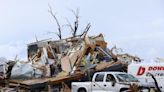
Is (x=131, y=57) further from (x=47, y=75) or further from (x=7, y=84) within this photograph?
(x=7, y=84)

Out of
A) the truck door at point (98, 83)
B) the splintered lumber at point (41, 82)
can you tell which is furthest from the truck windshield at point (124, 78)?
the splintered lumber at point (41, 82)

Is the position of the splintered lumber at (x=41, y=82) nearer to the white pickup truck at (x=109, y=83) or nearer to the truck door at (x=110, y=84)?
the white pickup truck at (x=109, y=83)

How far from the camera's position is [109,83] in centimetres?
2414

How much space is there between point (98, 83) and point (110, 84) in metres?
1.04

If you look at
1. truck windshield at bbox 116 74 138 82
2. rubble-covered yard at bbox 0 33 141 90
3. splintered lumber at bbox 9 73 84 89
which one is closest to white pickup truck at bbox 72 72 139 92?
truck windshield at bbox 116 74 138 82

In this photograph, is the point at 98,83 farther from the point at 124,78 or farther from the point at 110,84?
the point at 124,78

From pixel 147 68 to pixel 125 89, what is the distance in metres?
4.42

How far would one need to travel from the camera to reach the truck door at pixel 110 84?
23.6 meters

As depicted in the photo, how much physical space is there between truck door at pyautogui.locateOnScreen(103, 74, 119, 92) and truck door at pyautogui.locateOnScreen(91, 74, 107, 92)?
316 millimetres

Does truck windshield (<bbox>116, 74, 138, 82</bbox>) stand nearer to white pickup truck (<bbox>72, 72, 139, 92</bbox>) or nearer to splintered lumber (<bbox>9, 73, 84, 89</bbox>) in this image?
white pickup truck (<bbox>72, 72, 139, 92</bbox>)

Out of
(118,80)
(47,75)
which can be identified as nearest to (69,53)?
(47,75)

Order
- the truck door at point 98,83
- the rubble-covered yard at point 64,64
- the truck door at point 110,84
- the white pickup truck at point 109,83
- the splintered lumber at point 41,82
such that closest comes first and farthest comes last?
the white pickup truck at point 109,83 → the truck door at point 110,84 → the truck door at point 98,83 → the splintered lumber at point 41,82 → the rubble-covered yard at point 64,64

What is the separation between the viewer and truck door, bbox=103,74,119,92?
77.6 ft

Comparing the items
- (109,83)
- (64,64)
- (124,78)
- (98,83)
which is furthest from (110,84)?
(64,64)
